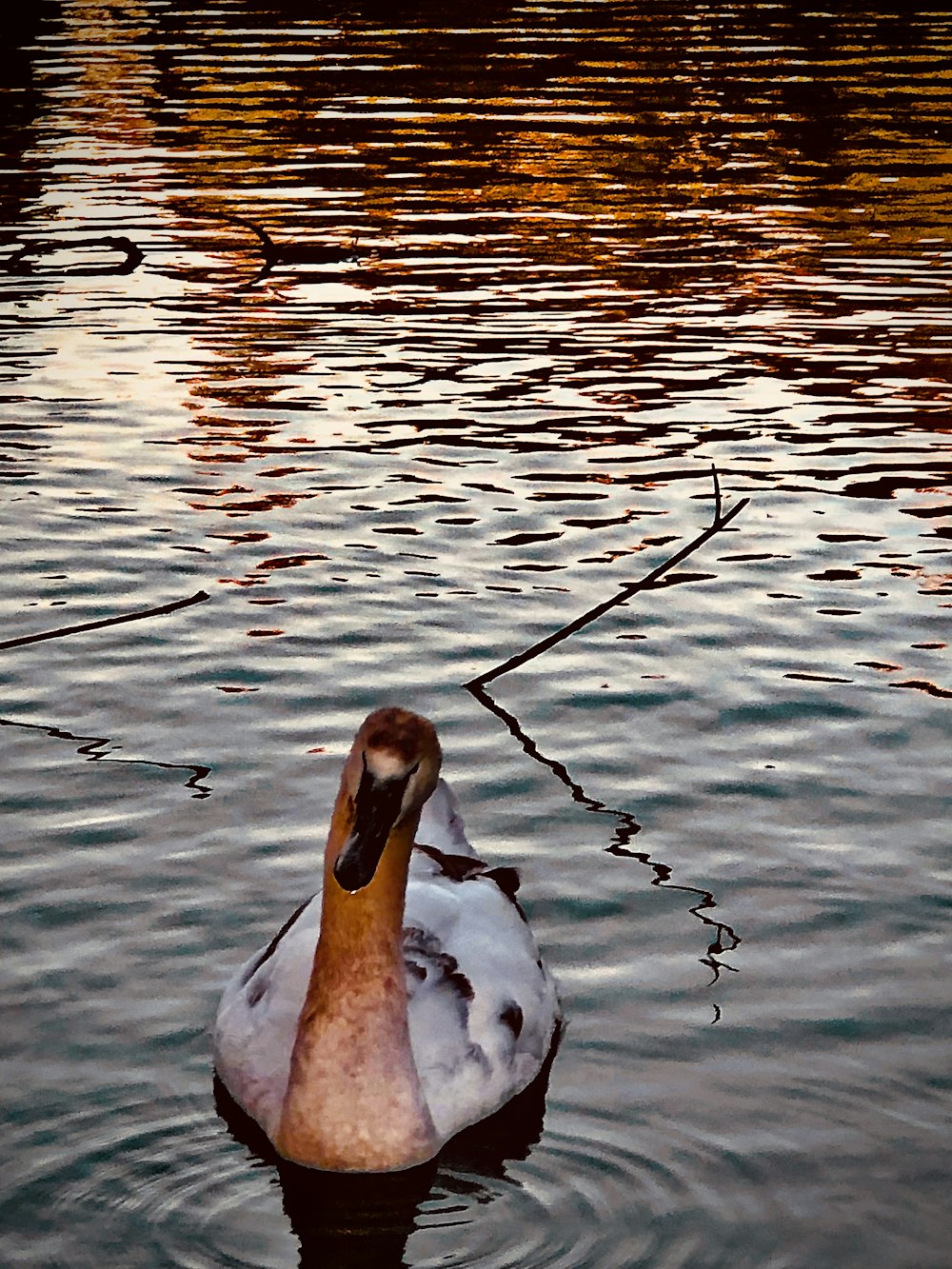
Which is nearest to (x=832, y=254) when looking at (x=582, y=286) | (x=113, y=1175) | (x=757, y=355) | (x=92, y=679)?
(x=582, y=286)

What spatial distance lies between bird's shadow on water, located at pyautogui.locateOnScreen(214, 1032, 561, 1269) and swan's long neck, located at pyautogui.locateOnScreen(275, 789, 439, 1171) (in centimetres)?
8

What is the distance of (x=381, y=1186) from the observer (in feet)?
26.0

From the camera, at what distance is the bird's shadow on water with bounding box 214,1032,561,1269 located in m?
7.56

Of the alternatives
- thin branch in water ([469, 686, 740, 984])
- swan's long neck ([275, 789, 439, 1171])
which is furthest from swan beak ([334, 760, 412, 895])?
thin branch in water ([469, 686, 740, 984])

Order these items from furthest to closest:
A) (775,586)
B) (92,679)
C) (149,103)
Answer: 1. (149,103)
2. (775,586)
3. (92,679)

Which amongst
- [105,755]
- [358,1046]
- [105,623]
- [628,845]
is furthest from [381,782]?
[105,623]

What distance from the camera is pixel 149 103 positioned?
3941cm

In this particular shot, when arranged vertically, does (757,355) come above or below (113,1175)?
below

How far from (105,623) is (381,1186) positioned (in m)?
5.67

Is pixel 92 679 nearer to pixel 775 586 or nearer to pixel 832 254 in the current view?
pixel 775 586

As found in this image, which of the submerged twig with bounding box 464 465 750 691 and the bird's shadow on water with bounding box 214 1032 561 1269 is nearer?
the bird's shadow on water with bounding box 214 1032 561 1269

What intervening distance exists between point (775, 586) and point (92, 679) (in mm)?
4313

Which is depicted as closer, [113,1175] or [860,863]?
[113,1175]

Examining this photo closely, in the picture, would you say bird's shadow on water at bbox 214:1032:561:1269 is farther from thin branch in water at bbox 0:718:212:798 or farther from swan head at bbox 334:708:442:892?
thin branch in water at bbox 0:718:212:798
